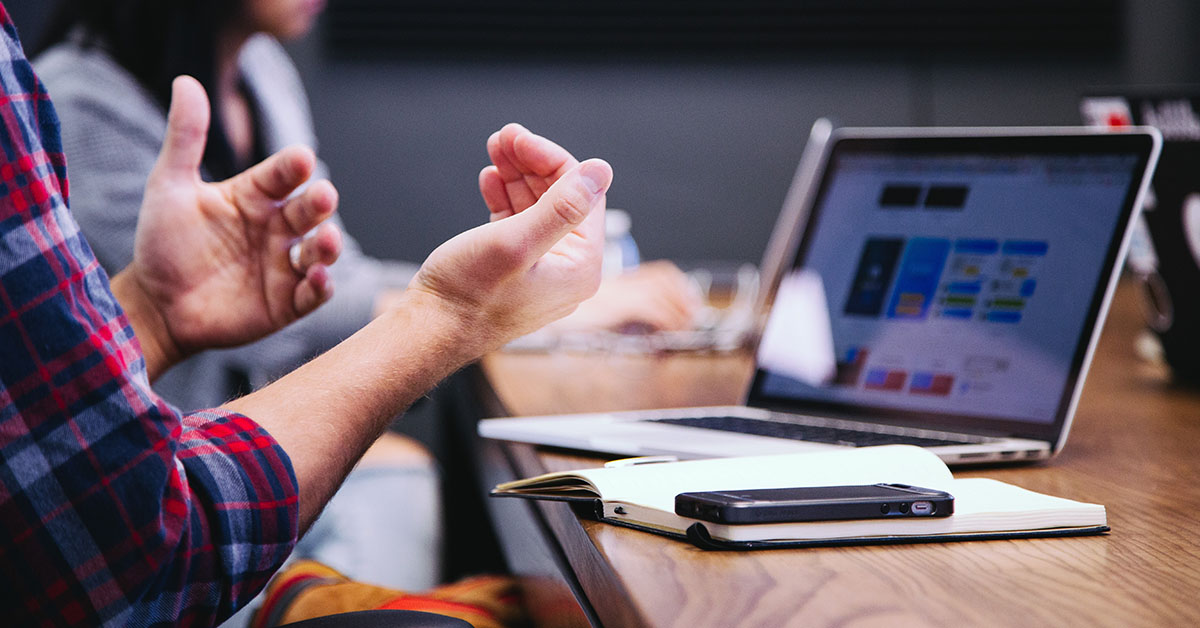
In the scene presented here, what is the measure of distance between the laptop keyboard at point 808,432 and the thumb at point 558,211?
321 millimetres

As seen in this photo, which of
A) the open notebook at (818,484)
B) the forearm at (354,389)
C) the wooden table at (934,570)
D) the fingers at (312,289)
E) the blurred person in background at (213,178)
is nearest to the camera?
the wooden table at (934,570)

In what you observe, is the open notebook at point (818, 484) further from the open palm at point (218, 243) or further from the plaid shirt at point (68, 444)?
the open palm at point (218, 243)

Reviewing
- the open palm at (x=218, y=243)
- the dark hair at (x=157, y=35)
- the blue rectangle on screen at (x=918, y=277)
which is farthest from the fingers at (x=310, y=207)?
the dark hair at (x=157, y=35)

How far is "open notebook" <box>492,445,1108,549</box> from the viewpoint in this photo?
0.62 m

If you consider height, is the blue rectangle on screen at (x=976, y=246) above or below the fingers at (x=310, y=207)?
above

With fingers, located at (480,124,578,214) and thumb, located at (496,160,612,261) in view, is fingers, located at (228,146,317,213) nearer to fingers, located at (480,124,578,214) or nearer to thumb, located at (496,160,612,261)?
fingers, located at (480,124,578,214)

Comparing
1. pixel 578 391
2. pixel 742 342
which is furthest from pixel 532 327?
pixel 742 342

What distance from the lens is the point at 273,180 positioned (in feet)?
3.69

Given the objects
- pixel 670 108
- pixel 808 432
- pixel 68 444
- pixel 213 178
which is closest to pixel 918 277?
pixel 808 432

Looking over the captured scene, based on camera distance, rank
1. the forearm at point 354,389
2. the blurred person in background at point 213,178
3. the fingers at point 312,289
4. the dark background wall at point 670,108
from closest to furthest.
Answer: the forearm at point 354,389, the fingers at point 312,289, the blurred person in background at point 213,178, the dark background wall at point 670,108

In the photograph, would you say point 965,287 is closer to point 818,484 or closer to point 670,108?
point 818,484

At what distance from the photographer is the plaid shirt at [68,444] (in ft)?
1.95

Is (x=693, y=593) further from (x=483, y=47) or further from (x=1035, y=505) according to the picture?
(x=483, y=47)

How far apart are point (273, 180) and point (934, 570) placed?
0.80 meters
